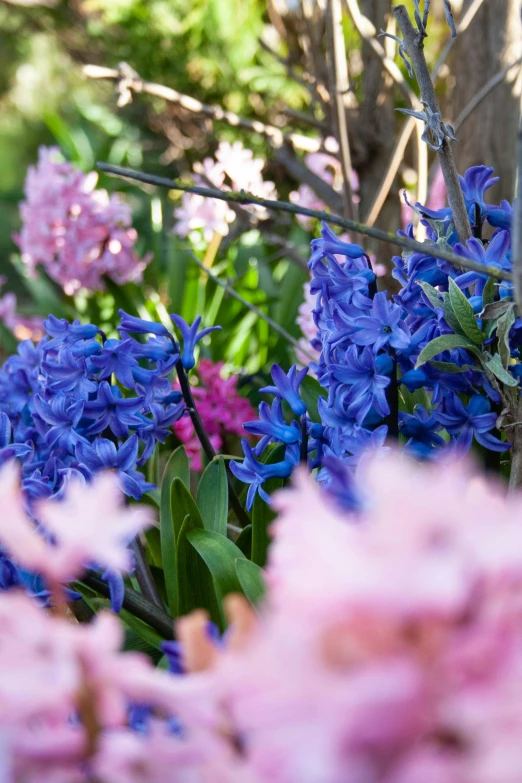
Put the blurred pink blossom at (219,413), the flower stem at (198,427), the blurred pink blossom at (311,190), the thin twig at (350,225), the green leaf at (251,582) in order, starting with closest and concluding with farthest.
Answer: the thin twig at (350,225) → the green leaf at (251,582) → the flower stem at (198,427) → the blurred pink blossom at (219,413) → the blurred pink blossom at (311,190)

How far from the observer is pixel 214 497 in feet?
2.40

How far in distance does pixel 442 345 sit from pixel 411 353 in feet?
0.16

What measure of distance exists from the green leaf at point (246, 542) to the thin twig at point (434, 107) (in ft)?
1.05

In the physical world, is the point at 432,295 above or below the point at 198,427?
above

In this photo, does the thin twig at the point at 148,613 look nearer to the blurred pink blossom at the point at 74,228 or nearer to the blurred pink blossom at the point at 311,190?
the blurred pink blossom at the point at 74,228

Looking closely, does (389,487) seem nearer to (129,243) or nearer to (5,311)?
(129,243)

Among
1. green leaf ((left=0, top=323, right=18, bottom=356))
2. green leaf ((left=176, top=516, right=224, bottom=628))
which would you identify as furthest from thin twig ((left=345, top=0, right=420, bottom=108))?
green leaf ((left=0, top=323, right=18, bottom=356))

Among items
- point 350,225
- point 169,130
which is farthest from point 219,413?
point 169,130

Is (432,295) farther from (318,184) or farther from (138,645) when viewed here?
(318,184)

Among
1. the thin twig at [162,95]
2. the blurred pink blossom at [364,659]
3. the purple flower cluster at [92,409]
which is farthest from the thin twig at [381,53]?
the blurred pink blossom at [364,659]

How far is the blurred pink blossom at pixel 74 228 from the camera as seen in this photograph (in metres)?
1.72

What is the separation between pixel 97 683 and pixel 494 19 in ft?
5.45

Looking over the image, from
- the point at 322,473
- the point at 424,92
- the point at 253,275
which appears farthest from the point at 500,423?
the point at 253,275

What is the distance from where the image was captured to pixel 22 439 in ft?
2.31
